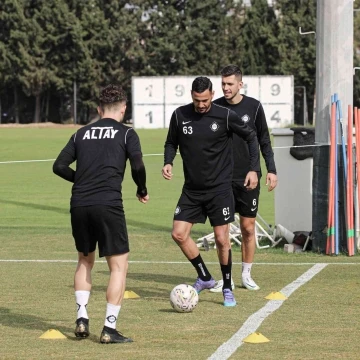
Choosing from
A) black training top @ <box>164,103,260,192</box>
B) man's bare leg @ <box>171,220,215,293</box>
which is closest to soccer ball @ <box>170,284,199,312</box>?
man's bare leg @ <box>171,220,215,293</box>

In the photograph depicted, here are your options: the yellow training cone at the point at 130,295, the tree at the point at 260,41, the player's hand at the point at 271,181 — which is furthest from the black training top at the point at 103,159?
the tree at the point at 260,41

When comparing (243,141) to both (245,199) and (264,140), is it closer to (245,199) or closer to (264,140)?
(264,140)

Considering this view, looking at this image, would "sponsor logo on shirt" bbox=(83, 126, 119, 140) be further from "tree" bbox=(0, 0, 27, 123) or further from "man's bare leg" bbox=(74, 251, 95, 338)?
"tree" bbox=(0, 0, 27, 123)

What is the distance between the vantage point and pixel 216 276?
463 inches

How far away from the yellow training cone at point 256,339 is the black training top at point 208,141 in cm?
231

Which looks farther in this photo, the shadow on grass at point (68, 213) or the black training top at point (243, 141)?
the shadow on grass at point (68, 213)

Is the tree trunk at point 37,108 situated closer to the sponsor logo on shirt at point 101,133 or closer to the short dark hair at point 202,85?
the short dark hair at point 202,85

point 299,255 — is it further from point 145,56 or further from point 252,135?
point 145,56

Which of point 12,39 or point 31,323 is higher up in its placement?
point 12,39

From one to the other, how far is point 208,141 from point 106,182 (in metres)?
2.02

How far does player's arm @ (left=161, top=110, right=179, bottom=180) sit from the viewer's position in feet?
32.1

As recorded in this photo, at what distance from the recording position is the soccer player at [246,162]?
10484 mm

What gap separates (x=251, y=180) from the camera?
9.83 meters

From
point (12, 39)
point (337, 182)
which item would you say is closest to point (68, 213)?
point (337, 182)
